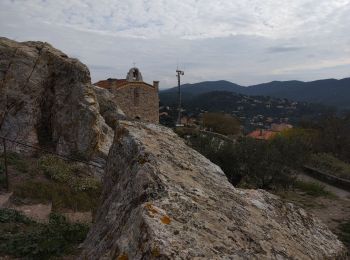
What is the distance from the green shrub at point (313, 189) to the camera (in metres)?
15.5

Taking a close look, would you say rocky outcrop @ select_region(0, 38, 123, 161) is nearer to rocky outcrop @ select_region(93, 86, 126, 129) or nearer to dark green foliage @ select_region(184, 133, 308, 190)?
rocky outcrop @ select_region(93, 86, 126, 129)

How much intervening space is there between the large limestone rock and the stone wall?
29.3 metres

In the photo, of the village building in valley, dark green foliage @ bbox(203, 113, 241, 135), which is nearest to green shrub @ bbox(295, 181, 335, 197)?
the village building in valley

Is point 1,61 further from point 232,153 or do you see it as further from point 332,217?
point 332,217

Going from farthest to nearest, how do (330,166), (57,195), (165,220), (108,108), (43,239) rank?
(330,166) → (108,108) → (57,195) → (43,239) → (165,220)

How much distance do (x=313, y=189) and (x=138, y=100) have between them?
20460 millimetres

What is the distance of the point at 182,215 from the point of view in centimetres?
294

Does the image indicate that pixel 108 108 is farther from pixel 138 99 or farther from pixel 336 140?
pixel 336 140

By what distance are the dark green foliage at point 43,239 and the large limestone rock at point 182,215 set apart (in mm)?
998

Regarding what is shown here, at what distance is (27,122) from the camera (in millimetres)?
12672

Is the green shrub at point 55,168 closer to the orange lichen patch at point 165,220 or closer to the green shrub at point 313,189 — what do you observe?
the orange lichen patch at point 165,220

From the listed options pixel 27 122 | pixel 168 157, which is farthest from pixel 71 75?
pixel 168 157

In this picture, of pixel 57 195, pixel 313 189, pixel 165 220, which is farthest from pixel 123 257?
pixel 313 189

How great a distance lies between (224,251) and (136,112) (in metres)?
31.8
